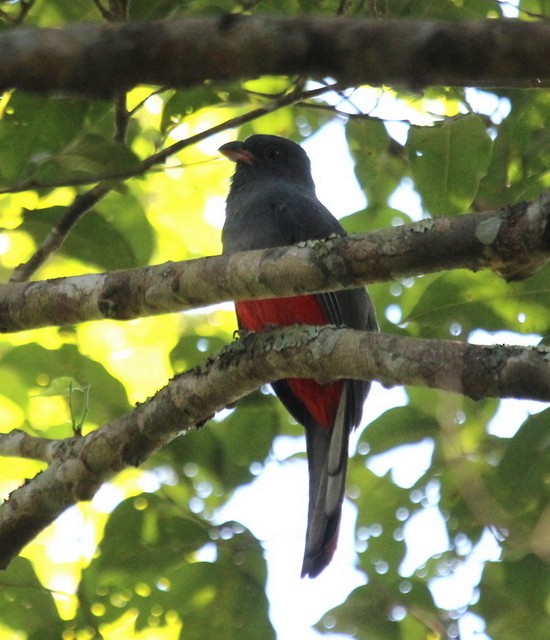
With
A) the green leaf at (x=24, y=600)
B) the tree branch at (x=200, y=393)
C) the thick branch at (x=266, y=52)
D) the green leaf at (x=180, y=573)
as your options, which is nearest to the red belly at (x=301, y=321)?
the green leaf at (x=180, y=573)

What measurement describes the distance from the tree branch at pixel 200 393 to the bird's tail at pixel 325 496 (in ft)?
3.37

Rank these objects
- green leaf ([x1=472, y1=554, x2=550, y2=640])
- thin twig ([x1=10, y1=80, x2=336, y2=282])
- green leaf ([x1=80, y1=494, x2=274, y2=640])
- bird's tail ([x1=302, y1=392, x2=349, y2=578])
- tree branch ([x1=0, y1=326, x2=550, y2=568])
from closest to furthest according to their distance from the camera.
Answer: tree branch ([x1=0, y1=326, x2=550, y2=568]) → green leaf ([x1=472, y1=554, x2=550, y2=640]) → green leaf ([x1=80, y1=494, x2=274, y2=640]) → thin twig ([x1=10, y1=80, x2=336, y2=282]) → bird's tail ([x1=302, y1=392, x2=349, y2=578])

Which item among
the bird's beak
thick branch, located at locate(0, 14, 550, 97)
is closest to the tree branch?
thick branch, located at locate(0, 14, 550, 97)

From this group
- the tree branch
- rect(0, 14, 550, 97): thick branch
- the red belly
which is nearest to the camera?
rect(0, 14, 550, 97): thick branch

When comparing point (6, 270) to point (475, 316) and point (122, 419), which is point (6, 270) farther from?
point (475, 316)

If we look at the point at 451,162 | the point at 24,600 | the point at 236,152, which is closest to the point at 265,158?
the point at 236,152

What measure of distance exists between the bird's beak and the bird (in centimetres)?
3

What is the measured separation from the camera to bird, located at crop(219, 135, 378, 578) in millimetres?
3762

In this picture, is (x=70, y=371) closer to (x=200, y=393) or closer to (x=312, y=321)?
(x=200, y=393)

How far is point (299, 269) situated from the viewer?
2.36 meters

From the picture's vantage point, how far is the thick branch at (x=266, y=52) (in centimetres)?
90

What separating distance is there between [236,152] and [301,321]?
1227 millimetres

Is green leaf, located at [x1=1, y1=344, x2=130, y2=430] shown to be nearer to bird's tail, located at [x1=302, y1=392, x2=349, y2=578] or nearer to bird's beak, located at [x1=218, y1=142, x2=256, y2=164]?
bird's tail, located at [x1=302, y1=392, x2=349, y2=578]

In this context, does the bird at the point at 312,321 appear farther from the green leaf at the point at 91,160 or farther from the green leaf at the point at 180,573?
the green leaf at the point at 91,160
